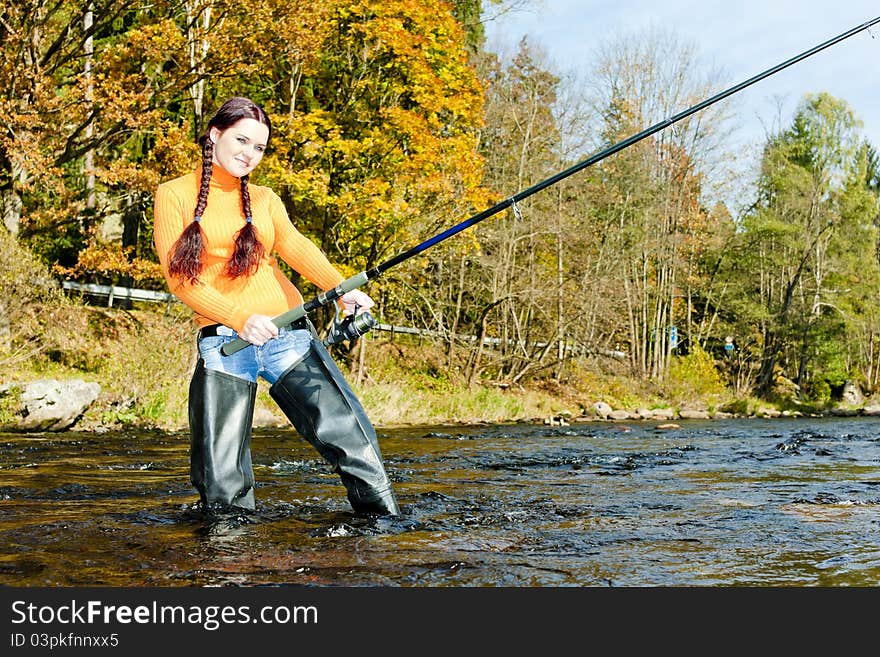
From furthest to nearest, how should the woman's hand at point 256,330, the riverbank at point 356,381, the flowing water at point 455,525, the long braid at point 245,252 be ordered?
the riverbank at point 356,381, the long braid at point 245,252, the woman's hand at point 256,330, the flowing water at point 455,525

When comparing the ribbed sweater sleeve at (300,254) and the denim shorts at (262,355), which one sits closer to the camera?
the denim shorts at (262,355)

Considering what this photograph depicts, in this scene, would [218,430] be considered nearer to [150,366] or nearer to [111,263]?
[150,366]

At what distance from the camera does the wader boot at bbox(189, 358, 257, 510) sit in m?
4.89

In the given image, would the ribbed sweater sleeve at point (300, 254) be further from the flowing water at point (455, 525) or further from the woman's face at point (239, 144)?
the flowing water at point (455, 525)

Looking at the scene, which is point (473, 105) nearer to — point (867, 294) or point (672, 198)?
point (672, 198)

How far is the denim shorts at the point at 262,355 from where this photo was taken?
16.0 ft

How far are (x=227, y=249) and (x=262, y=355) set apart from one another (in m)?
0.59

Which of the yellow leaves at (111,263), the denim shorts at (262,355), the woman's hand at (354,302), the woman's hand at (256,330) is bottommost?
the denim shorts at (262,355)

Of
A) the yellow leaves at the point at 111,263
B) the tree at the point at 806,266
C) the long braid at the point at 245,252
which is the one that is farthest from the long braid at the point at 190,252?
the tree at the point at 806,266

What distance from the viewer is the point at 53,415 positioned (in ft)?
44.1

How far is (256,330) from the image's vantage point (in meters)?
4.59

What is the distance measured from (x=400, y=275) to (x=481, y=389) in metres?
3.54

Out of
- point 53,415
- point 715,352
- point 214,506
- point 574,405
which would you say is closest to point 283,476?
point 214,506

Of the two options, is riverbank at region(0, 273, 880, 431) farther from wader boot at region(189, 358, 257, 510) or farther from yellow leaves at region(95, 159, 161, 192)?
wader boot at region(189, 358, 257, 510)
